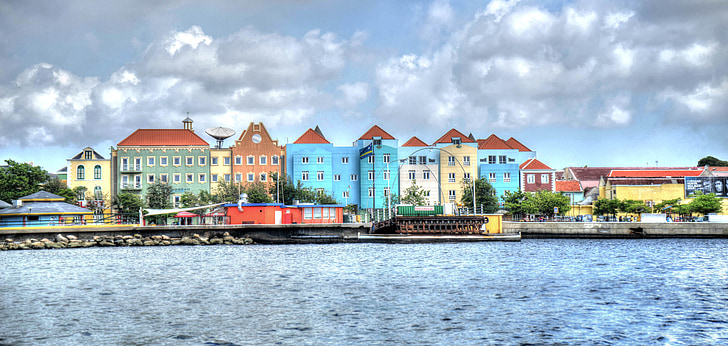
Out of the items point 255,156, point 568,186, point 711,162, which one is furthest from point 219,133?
point 711,162

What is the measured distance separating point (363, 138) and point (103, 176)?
1585 inches

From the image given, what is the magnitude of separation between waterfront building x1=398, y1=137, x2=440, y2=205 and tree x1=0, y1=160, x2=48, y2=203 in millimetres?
52110

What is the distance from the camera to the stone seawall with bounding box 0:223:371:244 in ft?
223

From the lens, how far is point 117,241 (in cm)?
6800

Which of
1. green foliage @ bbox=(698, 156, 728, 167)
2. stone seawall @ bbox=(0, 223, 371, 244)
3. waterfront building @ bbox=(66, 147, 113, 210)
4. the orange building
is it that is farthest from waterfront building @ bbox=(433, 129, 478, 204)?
green foliage @ bbox=(698, 156, 728, 167)

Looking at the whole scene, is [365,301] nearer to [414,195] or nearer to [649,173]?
[414,195]

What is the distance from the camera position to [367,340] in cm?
2019

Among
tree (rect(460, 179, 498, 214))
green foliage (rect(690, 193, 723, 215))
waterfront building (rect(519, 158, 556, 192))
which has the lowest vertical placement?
green foliage (rect(690, 193, 723, 215))

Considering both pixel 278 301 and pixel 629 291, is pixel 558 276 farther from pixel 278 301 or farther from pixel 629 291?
pixel 278 301

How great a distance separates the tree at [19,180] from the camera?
86.9m

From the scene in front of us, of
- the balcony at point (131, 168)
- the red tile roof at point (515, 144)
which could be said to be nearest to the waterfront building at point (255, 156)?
the balcony at point (131, 168)

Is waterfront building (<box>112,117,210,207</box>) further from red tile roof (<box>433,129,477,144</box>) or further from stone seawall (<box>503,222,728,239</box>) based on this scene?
stone seawall (<box>503,222,728,239</box>)

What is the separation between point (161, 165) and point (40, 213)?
36.3 meters

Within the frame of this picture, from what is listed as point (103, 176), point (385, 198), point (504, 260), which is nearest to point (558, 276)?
point (504, 260)
